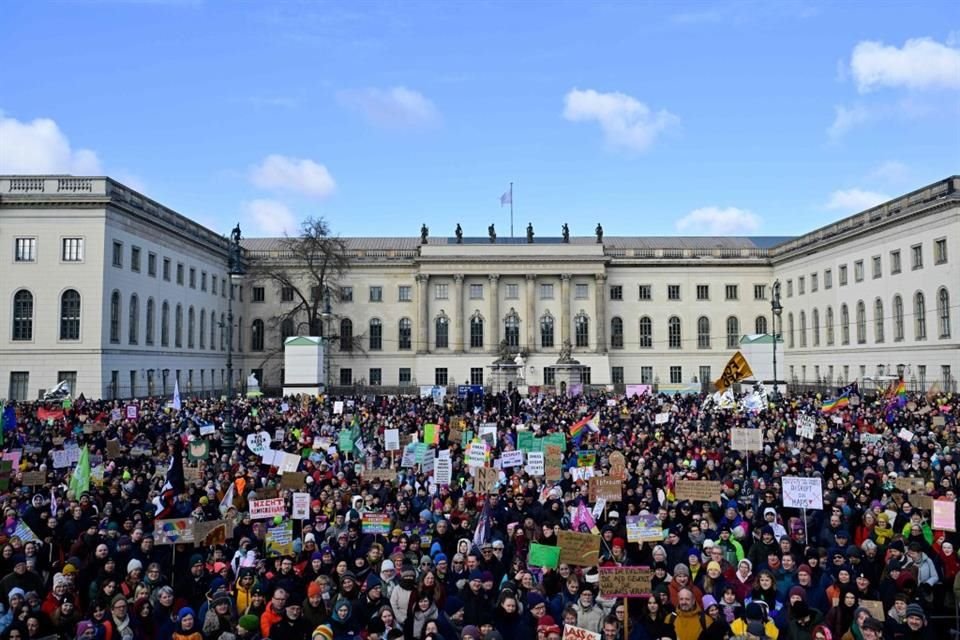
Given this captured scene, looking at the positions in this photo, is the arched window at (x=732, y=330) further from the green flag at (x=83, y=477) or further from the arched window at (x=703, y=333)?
the green flag at (x=83, y=477)

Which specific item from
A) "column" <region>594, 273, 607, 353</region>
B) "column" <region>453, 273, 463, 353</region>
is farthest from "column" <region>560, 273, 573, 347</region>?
"column" <region>453, 273, 463, 353</region>

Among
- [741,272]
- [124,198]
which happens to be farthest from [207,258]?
[741,272]

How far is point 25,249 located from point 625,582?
4733cm

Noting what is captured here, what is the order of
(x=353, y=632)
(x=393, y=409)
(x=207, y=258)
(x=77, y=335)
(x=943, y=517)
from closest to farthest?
1. (x=353, y=632)
2. (x=943, y=517)
3. (x=393, y=409)
4. (x=77, y=335)
5. (x=207, y=258)

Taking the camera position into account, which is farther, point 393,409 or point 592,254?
point 592,254

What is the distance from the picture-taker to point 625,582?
909cm

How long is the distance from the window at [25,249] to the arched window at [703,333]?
54799 mm

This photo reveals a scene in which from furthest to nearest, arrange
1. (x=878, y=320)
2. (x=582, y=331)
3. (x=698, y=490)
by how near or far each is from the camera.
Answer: (x=582, y=331) → (x=878, y=320) → (x=698, y=490)

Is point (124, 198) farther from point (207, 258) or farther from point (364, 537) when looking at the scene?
point (364, 537)

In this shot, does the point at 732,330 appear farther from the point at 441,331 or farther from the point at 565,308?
the point at 441,331

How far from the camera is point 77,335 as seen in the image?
46.4 metres

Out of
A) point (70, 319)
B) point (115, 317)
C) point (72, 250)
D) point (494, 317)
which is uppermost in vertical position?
point (72, 250)

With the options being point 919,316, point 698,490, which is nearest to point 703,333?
point 919,316

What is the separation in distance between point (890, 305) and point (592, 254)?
25549mm
